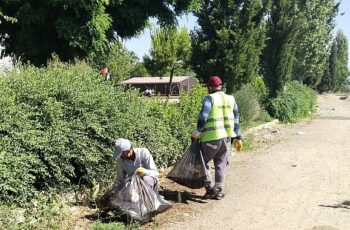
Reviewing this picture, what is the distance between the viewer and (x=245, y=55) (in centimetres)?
1652

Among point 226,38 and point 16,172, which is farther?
point 226,38

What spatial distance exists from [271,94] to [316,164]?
42.5 feet

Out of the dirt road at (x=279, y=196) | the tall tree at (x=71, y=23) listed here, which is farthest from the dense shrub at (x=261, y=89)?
the tall tree at (x=71, y=23)

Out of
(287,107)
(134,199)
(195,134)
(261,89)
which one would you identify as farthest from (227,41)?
(134,199)

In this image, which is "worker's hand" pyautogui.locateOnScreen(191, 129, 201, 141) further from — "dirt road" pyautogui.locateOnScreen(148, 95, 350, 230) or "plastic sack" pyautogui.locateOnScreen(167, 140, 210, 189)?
"dirt road" pyautogui.locateOnScreen(148, 95, 350, 230)

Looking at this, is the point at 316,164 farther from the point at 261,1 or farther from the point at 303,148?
the point at 261,1

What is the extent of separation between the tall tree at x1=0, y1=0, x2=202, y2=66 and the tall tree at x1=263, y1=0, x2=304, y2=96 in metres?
10.7

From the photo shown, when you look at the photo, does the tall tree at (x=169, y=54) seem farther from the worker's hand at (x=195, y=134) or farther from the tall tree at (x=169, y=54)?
the worker's hand at (x=195, y=134)

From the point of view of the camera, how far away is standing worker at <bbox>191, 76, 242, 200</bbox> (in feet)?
23.7

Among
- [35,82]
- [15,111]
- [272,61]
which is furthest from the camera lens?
[272,61]

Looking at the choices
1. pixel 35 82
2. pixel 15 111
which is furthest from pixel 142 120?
pixel 15 111

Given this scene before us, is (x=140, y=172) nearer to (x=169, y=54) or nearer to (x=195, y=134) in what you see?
(x=195, y=134)

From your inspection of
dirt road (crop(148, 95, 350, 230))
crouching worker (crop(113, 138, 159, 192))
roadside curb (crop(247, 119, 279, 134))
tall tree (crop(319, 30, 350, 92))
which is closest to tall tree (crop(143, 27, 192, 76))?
roadside curb (crop(247, 119, 279, 134))

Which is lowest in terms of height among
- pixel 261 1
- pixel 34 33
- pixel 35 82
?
pixel 35 82
